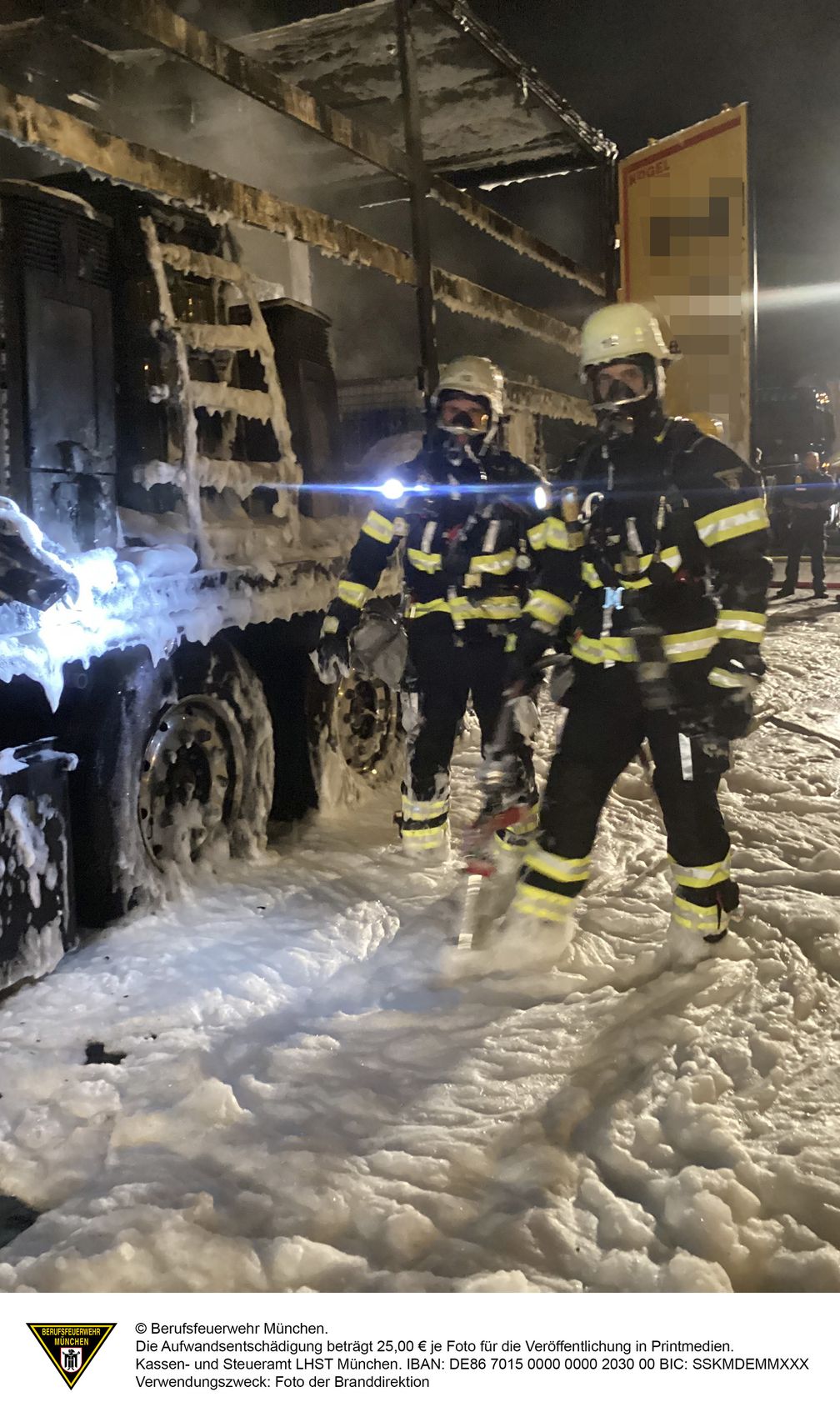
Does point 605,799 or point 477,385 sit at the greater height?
point 477,385

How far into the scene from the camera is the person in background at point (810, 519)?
11953 millimetres

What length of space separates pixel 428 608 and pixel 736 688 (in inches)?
52.0

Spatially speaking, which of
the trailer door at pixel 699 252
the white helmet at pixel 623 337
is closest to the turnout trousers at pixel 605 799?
A: the white helmet at pixel 623 337

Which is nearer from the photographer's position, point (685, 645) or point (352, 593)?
point (685, 645)

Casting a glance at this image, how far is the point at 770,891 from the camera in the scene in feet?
10.7

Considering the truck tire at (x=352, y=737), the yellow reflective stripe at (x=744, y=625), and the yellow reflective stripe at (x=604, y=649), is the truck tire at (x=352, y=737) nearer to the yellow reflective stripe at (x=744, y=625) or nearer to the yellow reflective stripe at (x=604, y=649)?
the yellow reflective stripe at (x=604, y=649)

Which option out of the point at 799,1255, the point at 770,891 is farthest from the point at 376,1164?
the point at 770,891

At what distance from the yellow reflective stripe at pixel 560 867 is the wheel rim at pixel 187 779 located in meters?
1.23

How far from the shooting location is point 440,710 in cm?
Answer: 361

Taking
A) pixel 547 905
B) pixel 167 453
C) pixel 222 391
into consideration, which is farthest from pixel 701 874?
pixel 222 391

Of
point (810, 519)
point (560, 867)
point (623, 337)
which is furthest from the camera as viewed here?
point (810, 519)

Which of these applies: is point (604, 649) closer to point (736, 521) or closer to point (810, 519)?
point (736, 521)

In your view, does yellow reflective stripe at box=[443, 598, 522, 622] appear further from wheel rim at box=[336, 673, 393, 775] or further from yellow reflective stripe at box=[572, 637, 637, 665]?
wheel rim at box=[336, 673, 393, 775]
